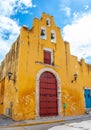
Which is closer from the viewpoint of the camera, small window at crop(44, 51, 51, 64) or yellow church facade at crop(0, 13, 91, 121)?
yellow church facade at crop(0, 13, 91, 121)

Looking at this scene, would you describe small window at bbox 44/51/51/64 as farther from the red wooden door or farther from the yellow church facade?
the red wooden door

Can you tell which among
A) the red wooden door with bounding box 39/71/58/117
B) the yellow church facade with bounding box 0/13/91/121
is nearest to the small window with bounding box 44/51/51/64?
the yellow church facade with bounding box 0/13/91/121

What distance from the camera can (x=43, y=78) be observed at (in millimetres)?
14180

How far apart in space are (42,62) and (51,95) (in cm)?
296

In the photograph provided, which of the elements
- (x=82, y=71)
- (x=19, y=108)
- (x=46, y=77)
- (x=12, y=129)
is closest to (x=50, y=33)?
(x=46, y=77)

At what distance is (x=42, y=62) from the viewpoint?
46.9 feet

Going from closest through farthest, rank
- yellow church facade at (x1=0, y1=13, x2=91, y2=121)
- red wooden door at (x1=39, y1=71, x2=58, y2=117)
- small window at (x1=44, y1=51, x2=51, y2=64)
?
yellow church facade at (x1=0, y1=13, x2=91, y2=121), red wooden door at (x1=39, y1=71, x2=58, y2=117), small window at (x1=44, y1=51, x2=51, y2=64)

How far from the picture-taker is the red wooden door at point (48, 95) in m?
13.4

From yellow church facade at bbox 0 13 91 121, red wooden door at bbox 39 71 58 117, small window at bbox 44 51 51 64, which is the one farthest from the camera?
small window at bbox 44 51 51 64

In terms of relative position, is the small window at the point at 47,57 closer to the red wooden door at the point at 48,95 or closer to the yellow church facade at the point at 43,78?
the yellow church facade at the point at 43,78

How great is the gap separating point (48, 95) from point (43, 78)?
1508mm

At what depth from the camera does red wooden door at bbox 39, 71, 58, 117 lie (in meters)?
13.4

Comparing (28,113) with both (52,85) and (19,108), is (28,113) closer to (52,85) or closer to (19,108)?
(19,108)

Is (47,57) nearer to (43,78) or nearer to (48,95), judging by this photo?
(43,78)
